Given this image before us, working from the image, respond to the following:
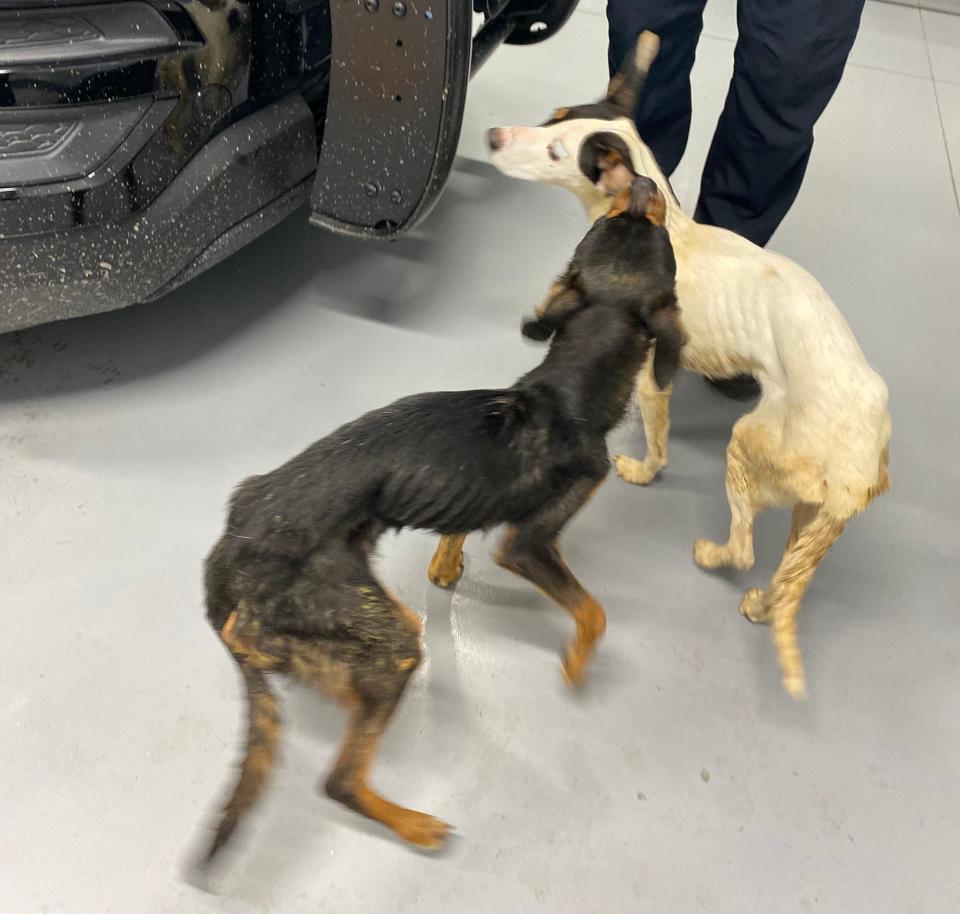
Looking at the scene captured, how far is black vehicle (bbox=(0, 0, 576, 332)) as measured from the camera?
148cm

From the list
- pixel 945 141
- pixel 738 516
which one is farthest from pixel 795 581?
pixel 945 141

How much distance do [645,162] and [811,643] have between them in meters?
1.02

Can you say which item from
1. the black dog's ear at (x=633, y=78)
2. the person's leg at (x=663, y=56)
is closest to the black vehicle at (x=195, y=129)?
the black dog's ear at (x=633, y=78)

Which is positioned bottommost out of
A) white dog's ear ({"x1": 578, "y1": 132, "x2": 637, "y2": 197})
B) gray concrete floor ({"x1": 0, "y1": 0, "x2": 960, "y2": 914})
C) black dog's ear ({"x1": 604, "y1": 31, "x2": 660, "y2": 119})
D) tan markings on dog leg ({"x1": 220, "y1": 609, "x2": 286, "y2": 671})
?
gray concrete floor ({"x1": 0, "y1": 0, "x2": 960, "y2": 914})

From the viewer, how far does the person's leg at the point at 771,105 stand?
1.73 metres

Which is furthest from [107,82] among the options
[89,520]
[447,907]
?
[447,907]

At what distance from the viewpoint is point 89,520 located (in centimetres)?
169

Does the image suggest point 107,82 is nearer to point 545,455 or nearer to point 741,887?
point 545,455

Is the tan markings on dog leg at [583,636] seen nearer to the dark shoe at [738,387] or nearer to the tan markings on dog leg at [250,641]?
the tan markings on dog leg at [250,641]

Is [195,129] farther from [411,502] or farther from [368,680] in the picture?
[368,680]

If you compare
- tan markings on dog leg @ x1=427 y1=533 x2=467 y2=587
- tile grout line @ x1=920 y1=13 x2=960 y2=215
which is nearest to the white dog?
tan markings on dog leg @ x1=427 y1=533 x2=467 y2=587

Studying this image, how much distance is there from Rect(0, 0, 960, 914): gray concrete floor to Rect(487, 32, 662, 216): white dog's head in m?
0.56

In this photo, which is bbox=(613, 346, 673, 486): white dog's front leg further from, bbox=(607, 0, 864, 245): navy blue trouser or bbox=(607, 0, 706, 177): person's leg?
bbox=(607, 0, 706, 177): person's leg

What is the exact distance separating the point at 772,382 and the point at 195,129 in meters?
1.26
